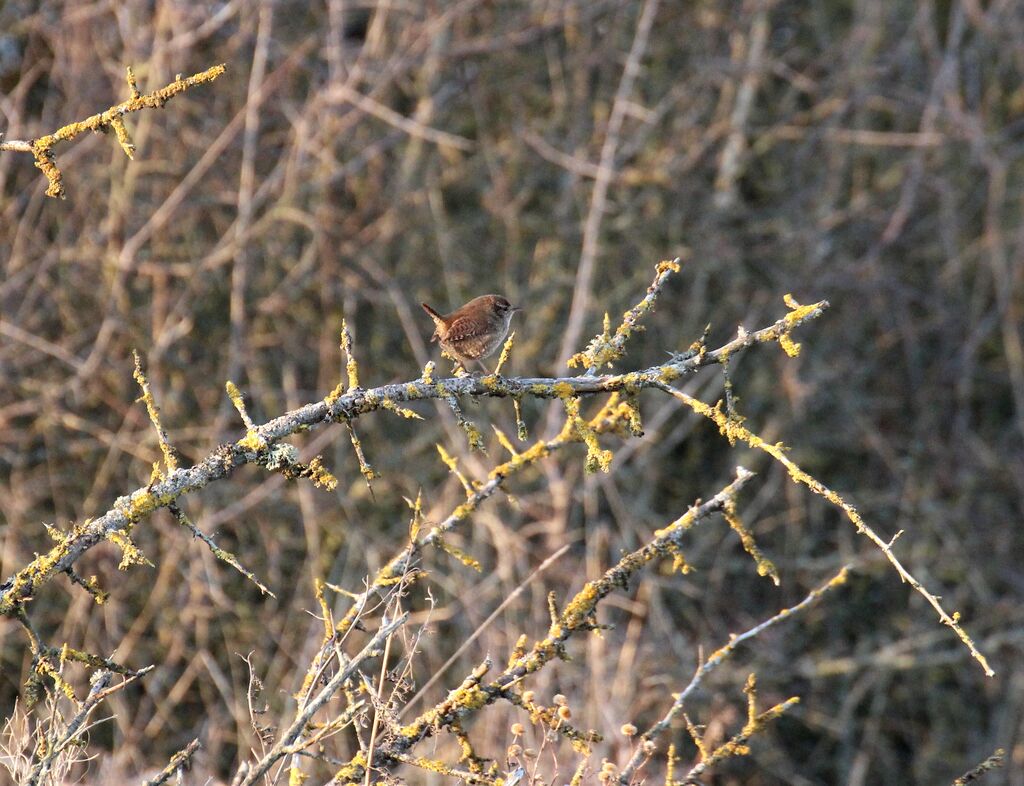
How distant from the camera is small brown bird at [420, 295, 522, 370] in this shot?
468 cm

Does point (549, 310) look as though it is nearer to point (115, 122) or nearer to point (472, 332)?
point (472, 332)

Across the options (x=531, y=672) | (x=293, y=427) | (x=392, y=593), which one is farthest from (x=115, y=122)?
(x=531, y=672)

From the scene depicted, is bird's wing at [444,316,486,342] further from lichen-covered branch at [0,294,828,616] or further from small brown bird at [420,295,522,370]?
lichen-covered branch at [0,294,828,616]

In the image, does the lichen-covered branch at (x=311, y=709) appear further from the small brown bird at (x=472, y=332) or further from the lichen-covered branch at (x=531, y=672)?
the small brown bird at (x=472, y=332)

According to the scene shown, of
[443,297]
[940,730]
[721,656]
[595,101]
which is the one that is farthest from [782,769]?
[721,656]

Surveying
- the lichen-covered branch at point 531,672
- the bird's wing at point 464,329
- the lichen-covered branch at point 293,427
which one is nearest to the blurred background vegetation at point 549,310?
the bird's wing at point 464,329

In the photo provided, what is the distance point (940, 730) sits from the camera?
10.0m

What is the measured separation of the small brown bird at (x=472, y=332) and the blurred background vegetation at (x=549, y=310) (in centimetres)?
288

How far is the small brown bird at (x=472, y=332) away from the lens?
468cm

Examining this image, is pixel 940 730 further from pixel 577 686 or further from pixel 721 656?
pixel 721 656

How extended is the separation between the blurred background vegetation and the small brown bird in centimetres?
288

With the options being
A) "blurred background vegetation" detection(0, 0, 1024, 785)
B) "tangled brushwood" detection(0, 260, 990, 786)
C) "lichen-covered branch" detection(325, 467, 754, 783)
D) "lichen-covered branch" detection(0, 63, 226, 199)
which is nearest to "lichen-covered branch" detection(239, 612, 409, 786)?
"tangled brushwood" detection(0, 260, 990, 786)

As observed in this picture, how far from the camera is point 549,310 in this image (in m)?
9.16

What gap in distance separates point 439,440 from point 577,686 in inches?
87.0
